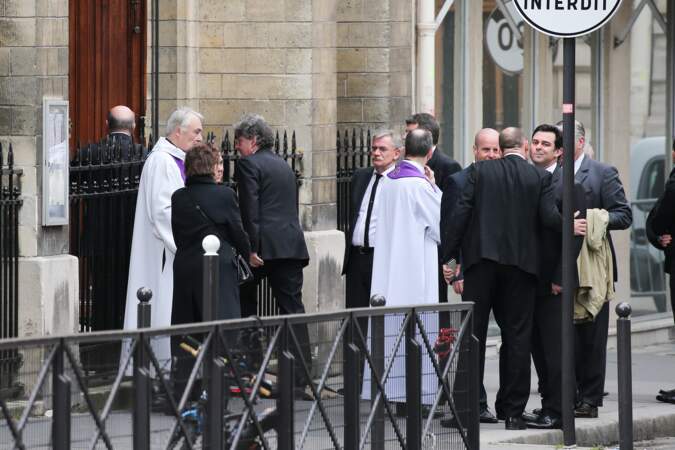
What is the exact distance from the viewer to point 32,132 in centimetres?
1180

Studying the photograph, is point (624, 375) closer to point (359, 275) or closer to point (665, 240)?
Result: point (359, 275)

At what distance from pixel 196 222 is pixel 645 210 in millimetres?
8597

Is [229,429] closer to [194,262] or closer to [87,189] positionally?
[194,262]

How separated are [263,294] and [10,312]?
2.92 metres

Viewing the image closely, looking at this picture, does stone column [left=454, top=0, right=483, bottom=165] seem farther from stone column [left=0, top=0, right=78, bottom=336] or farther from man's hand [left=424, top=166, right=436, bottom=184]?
stone column [left=0, top=0, right=78, bottom=336]

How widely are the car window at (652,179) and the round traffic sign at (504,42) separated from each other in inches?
92.1

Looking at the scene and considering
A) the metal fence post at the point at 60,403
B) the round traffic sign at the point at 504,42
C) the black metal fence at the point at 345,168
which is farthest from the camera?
the round traffic sign at the point at 504,42

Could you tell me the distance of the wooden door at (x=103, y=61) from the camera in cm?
1407

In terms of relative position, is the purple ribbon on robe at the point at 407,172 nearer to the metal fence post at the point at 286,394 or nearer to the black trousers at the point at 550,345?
the black trousers at the point at 550,345

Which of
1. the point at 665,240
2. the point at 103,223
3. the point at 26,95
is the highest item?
the point at 26,95

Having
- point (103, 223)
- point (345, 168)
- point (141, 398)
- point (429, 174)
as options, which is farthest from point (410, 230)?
point (141, 398)

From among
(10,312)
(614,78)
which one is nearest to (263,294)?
(10,312)

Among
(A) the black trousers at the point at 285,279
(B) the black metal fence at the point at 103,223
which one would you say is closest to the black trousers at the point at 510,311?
(A) the black trousers at the point at 285,279

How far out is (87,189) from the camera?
12195 millimetres
